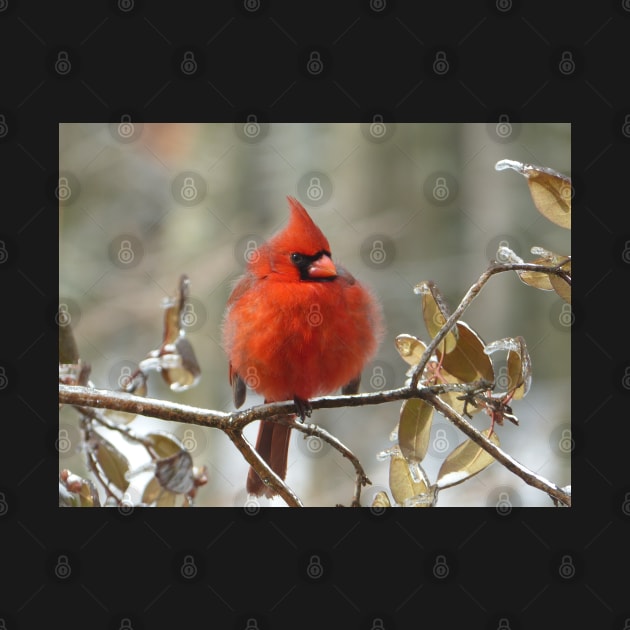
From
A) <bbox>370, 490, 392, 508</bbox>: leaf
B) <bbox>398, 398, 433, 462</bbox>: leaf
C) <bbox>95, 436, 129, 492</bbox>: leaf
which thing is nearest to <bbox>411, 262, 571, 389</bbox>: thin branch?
<bbox>398, 398, 433, 462</bbox>: leaf

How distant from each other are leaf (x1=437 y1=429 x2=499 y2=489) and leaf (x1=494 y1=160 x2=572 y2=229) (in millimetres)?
594

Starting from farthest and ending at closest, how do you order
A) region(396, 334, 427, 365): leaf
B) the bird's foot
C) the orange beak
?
the orange beak < the bird's foot < region(396, 334, 427, 365): leaf

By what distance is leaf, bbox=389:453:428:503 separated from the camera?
234cm

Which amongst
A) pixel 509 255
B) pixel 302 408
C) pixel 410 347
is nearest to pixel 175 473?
pixel 302 408

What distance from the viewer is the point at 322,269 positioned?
303 centimetres

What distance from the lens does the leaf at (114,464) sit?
8.86 feet

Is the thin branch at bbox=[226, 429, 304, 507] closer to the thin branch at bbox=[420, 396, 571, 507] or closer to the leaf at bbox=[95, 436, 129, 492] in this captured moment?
the leaf at bbox=[95, 436, 129, 492]

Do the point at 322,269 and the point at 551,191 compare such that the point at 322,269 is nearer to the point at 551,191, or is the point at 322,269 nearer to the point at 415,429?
the point at 415,429

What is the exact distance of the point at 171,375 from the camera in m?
2.85

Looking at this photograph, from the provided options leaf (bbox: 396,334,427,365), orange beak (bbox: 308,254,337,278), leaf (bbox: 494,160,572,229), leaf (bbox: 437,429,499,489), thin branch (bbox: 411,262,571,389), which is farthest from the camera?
orange beak (bbox: 308,254,337,278)

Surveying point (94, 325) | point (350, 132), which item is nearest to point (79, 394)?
point (94, 325)

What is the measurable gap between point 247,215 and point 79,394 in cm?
399

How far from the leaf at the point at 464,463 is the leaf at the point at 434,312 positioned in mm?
260
